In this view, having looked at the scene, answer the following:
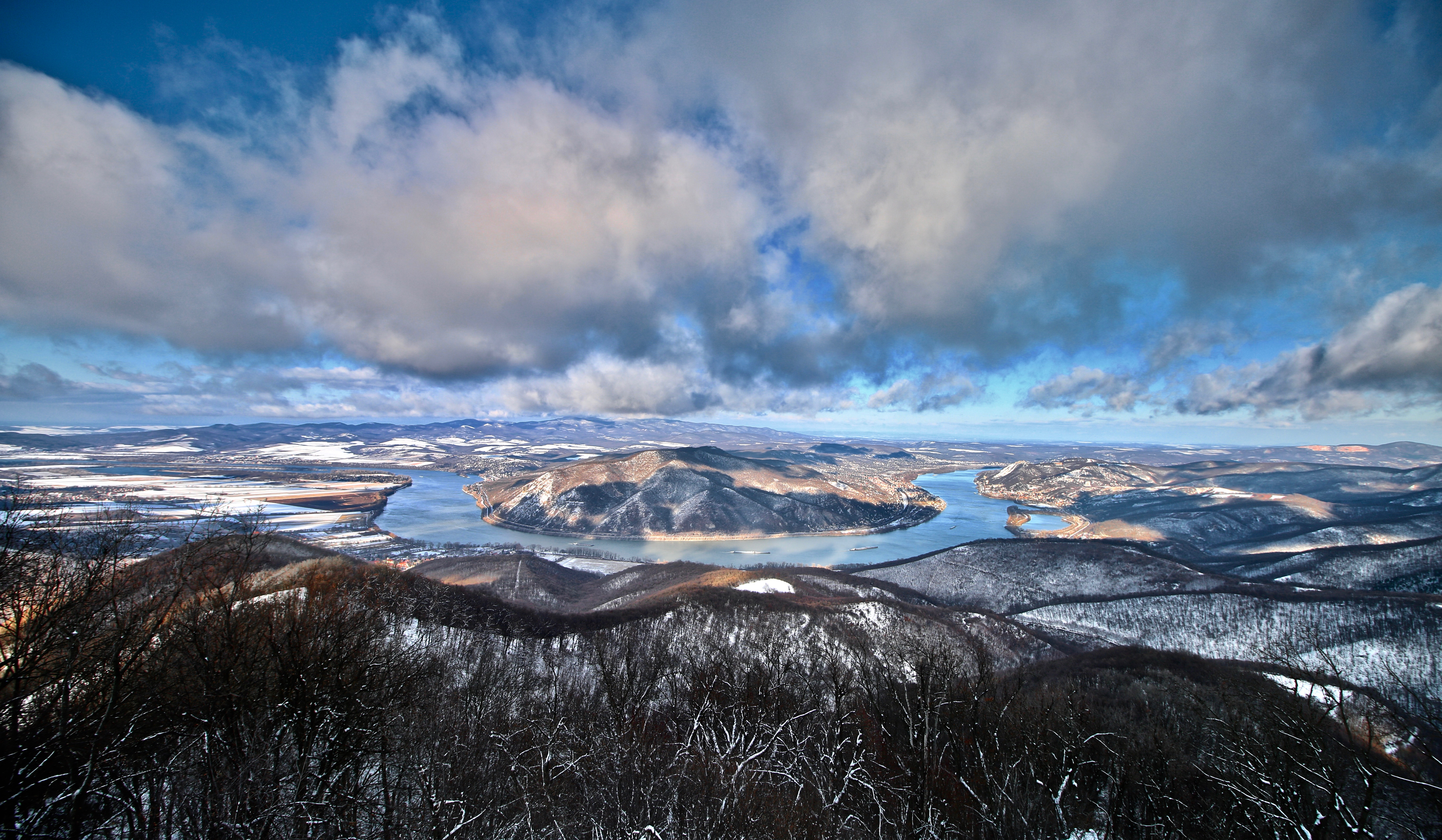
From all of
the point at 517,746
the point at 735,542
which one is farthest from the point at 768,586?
the point at 735,542

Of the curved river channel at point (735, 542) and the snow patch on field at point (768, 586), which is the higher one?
the snow patch on field at point (768, 586)

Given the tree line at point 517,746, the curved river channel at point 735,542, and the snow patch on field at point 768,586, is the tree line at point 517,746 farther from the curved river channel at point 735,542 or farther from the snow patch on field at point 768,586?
the curved river channel at point 735,542

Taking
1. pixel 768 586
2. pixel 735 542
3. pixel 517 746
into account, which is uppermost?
pixel 517 746

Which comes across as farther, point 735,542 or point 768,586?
point 735,542

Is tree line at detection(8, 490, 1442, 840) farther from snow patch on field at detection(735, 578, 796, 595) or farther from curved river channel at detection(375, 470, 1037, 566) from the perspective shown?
curved river channel at detection(375, 470, 1037, 566)

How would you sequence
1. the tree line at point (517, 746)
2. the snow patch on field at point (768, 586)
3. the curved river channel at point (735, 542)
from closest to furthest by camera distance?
1. the tree line at point (517, 746)
2. the snow patch on field at point (768, 586)
3. the curved river channel at point (735, 542)

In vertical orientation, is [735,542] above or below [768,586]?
below

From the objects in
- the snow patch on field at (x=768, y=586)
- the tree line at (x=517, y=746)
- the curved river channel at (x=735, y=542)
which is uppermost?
the tree line at (x=517, y=746)

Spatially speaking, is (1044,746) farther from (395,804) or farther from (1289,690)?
(1289,690)

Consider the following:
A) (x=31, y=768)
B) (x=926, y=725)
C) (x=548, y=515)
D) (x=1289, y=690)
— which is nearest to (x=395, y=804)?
(x=31, y=768)

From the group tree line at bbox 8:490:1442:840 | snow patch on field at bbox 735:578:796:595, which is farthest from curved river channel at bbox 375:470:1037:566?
tree line at bbox 8:490:1442:840

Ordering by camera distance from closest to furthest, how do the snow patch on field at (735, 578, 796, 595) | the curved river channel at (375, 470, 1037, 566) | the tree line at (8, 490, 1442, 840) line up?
1. the tree line at (8, 490, 1442, 840)
2. the snow patch on field at (735, 578, 796, 595)
3. the curved river channel at (375, 470, 1037, 566)

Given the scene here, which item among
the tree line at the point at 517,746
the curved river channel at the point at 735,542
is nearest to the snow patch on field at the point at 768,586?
the tree line at the point at 517,746

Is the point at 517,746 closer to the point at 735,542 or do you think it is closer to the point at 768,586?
the point at 768,586
